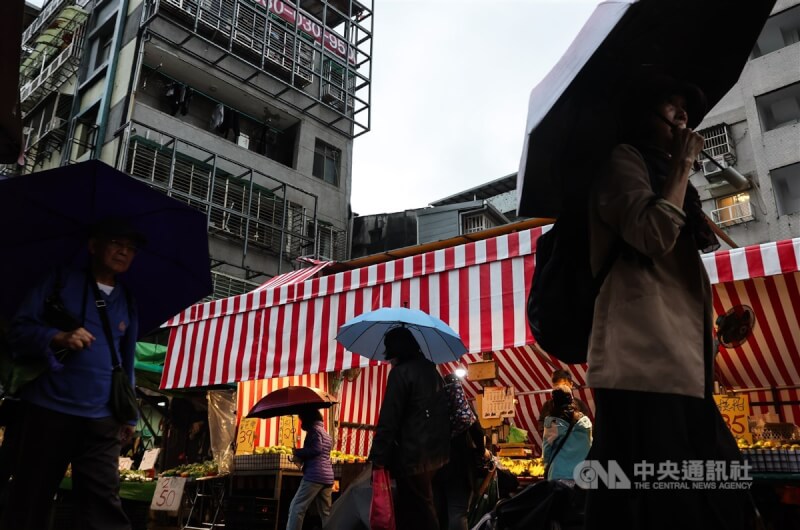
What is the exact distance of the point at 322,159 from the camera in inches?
946

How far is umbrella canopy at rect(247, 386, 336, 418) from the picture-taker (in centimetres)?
749

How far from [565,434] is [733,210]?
749 inches

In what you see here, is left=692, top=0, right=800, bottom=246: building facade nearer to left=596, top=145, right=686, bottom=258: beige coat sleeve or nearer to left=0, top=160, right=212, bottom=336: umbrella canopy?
left=0, top=160, right=212, bottom=336: umbrella canopy

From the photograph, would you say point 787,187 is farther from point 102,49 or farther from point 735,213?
point 102,49

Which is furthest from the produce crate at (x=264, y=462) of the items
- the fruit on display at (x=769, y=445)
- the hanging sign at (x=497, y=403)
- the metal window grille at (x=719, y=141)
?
the metal window grille at (x=719, y=141)

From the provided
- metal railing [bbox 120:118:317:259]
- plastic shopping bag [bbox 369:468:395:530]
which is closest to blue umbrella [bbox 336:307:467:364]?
plastic shopping bag [bbox 369:468:395:530]

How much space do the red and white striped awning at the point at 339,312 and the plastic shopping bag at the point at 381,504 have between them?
2.51 m

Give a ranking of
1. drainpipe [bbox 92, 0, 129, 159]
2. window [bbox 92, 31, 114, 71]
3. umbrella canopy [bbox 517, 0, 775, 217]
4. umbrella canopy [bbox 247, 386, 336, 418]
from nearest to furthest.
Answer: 1. umbrella canopy [bbox 517, 0, 775, 217]
2. umbrella canopy [bbox 247, 386, 336, 418]
3. drainpipe [bbox 92, 0, 129, 159]
4. window [bbox 92, 31, 114, 71]

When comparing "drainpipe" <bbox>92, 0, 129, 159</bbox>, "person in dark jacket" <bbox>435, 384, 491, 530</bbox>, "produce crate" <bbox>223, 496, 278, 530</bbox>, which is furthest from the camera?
"drainpipe" <bbox>92, 0, 129, 159</bbox>

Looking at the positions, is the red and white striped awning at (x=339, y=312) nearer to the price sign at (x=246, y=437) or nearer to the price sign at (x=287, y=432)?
the price sign at (x=246, y=437)

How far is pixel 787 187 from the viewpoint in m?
20.4

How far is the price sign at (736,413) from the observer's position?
6.04 metres

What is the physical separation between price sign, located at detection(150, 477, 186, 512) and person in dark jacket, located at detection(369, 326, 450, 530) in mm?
5201

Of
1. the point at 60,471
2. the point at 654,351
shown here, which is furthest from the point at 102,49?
the point at 654,351
